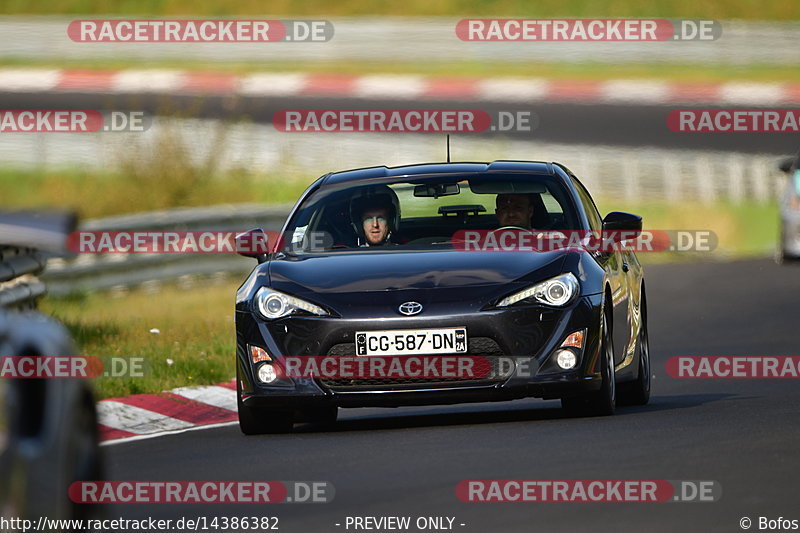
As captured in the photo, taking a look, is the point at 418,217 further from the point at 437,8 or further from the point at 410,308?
the point at 437,8

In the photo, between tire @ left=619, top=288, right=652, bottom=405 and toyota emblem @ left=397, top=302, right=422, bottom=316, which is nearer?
toyota emblem @ left=397, top=302, right=422, bottom=316

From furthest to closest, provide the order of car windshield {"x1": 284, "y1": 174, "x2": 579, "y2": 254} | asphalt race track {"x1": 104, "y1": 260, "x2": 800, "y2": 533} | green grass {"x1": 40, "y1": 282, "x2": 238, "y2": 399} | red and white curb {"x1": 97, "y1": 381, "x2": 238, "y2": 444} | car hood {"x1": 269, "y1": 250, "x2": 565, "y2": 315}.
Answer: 1. green grass {"x1": 40, "y1": 282, "x2": 238, "y2": 399}
2. red and white curb {"x1": 97, "y1": 381, "x2": 238, "y2": 444}
3. car windshield {"x1": 284, "y1": 174, "x2": 579, "y2": 254}
4. car hood {"x1": 269, "y1": 250, "x2": 565, "y2": 315}
5. asphalt race track {"x1": 104, "y1": 260, "x2": 800, "y2": 533}

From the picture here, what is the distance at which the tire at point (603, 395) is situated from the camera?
35.2 feet

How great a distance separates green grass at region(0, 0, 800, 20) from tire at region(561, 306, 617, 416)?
112ft

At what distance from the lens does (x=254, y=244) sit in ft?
37.5

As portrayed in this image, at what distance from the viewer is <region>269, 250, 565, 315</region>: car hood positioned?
34.2ft

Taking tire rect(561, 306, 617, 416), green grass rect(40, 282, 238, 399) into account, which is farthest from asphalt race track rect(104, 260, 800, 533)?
green grass rect(40, 282, 238, 399)

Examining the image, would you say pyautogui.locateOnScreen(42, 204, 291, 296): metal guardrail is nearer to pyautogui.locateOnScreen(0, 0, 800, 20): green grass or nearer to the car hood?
the car hood

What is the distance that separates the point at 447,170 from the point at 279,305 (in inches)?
73.9

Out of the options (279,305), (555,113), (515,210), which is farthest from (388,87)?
(279,305)

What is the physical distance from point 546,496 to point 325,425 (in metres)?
3.61

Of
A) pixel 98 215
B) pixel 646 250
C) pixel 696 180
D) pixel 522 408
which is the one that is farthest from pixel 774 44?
pixel 522 408

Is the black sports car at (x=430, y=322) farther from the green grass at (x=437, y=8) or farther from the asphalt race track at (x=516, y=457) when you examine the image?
the green grass at (x=437, y=8)

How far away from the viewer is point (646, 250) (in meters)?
26.6
